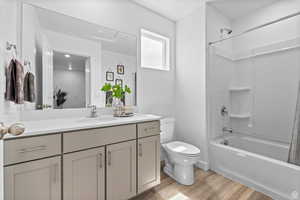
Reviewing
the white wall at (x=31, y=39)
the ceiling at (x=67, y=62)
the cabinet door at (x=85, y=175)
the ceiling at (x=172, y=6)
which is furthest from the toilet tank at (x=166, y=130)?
the ceiling at (x=172, y=6)

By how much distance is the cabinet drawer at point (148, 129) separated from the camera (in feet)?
4.96

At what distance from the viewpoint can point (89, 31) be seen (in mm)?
1730

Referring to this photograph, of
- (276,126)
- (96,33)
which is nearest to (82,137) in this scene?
(96,33)

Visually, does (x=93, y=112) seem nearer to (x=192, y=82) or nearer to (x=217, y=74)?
(x=192, y=82)

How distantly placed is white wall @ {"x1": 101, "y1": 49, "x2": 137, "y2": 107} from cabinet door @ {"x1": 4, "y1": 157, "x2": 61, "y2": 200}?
36.8 inches

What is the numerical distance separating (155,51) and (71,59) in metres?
1.41

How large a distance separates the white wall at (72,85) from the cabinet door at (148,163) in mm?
882

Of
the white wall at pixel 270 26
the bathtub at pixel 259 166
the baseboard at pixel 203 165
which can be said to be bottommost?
the baseboard at pixel 203 165

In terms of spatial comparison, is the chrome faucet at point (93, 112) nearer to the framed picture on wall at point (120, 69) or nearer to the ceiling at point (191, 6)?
the framed picture on wall at point (120, 69)

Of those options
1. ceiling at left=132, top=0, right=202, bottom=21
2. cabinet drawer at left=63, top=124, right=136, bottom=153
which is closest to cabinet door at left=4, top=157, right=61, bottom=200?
cabinet drawer at left=63, top=124, right=136, bottom=153

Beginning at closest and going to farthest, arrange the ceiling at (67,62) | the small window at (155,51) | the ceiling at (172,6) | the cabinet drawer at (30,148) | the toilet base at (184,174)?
the cabinet drawer at (30,148) < the ceiling at (67,62) < the toilet base at (184,174) < the ceiling at (172,6) < the small window at (155,51)

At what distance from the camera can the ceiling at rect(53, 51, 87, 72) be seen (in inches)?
60.9

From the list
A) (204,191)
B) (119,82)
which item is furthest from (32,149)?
(204,191)

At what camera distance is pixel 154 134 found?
1.63m
